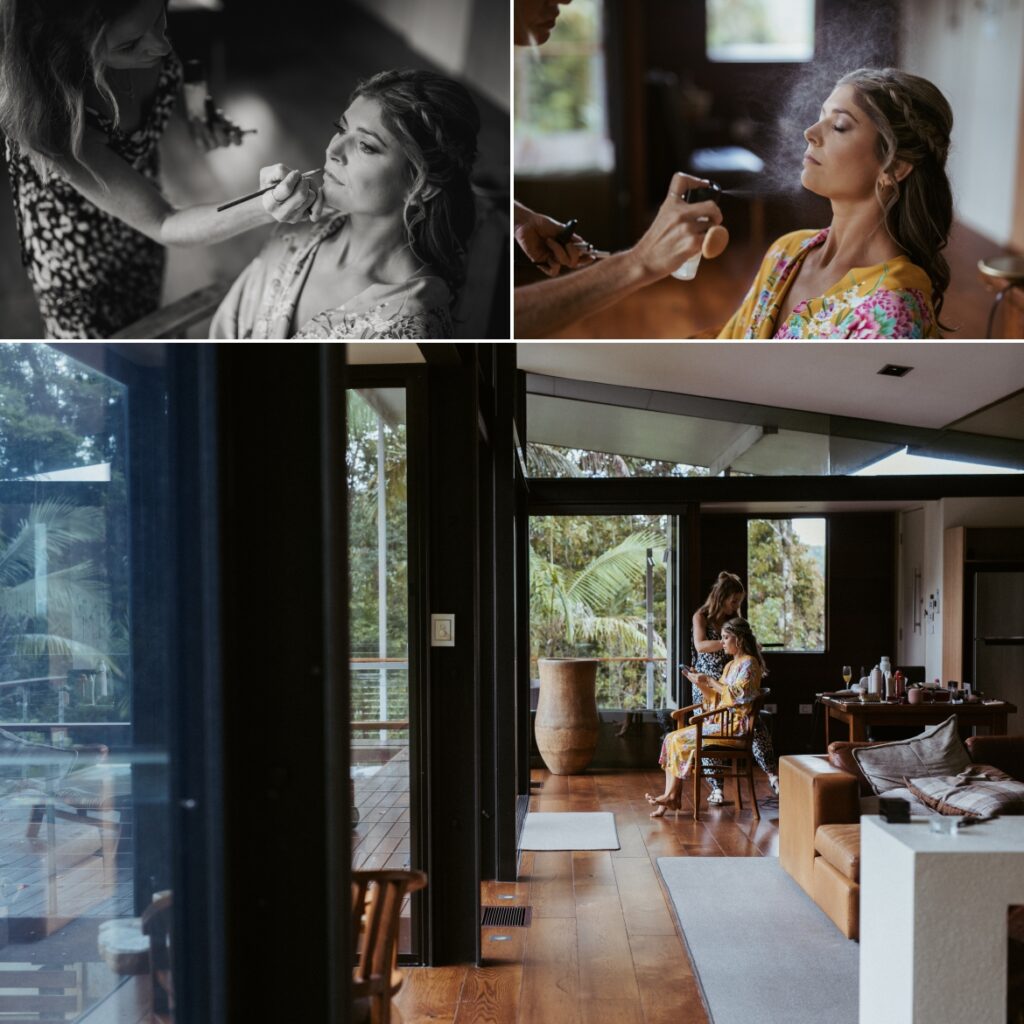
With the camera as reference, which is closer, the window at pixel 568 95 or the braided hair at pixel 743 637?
the window at pixel 568 95

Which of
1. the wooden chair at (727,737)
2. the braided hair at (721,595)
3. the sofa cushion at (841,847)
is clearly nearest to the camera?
the sofa cushion at (841,847)

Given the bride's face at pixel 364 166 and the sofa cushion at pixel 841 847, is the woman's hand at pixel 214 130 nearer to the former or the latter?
the bride's face at pixel 364 166

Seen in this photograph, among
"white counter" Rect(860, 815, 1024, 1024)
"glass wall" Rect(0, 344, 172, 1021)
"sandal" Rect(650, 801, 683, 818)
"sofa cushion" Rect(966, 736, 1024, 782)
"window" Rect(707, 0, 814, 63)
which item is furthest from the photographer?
"sandal" Rect(650, 801, 683, 818)

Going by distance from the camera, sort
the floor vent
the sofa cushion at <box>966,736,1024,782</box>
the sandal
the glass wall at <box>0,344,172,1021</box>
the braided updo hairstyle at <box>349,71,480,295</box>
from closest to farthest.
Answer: the glass wall at <box>0,344,172,1021</box>, the braided updo hairstyle at <box>349,71,480,295</box>, the floor vent, the sofa cushion at <box>966,736,1024,782</box>, the sandal

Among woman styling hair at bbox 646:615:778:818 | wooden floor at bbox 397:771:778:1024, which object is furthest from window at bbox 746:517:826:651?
wooden floor at bbox 397:771:778:1024

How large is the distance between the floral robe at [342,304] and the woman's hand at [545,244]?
0.79 feet

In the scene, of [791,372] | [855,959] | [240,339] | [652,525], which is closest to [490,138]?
[240,339]

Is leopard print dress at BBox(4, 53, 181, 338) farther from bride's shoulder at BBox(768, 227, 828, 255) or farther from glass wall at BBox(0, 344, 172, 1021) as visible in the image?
bride's shoulder at BBox(768, 227, 828, 255)

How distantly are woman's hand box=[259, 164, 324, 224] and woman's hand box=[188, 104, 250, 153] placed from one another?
107 mm

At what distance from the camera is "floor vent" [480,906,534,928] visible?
5320 mm

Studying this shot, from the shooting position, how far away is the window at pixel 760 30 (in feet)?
8.93

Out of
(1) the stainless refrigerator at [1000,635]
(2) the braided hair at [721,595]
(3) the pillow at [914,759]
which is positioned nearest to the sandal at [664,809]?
(2) the braided hair at [721,595]

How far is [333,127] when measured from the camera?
2.86m

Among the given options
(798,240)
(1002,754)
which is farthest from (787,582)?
(798,240)
